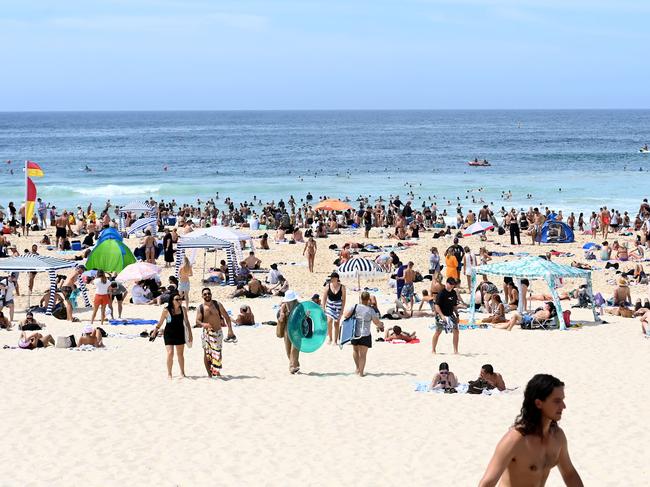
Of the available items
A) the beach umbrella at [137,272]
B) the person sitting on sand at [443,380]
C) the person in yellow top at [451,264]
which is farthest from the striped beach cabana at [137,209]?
the person sitting on sand at [443,380]

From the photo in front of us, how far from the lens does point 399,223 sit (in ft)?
101

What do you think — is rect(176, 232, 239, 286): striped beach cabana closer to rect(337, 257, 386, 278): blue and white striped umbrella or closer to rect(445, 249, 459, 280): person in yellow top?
rect(337, 257, 386, 278): blue and white striped umbrella

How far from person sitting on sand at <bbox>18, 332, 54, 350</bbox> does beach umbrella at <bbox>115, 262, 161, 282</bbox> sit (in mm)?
3657

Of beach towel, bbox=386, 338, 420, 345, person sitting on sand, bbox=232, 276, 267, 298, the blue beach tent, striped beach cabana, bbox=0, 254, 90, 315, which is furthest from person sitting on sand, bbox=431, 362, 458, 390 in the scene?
the blue beach tent

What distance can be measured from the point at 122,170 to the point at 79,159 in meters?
13.3

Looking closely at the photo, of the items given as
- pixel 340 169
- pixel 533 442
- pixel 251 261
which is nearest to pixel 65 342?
pixel 251 261

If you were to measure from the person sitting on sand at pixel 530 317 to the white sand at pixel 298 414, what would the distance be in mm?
775

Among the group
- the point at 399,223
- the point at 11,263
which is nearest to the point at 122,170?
the point at 399,223

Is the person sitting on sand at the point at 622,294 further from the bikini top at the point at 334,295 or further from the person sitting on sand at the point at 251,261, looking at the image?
the person sitting on sand at the point at 251,261

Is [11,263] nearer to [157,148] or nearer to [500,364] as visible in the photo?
[500,364]

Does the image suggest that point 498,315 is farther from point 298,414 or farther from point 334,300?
point 298,414

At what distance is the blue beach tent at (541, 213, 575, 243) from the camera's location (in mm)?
28517

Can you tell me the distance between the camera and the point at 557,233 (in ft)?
94.4

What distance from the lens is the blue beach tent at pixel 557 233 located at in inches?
1123
